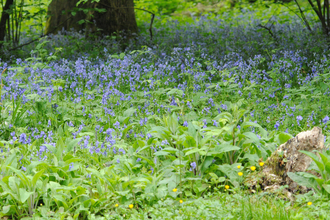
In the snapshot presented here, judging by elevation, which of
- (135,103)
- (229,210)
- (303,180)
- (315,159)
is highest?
(315,159)

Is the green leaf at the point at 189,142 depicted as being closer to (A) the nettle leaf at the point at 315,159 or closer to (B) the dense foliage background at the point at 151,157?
(B) the dense foliage background at the point at 151,157

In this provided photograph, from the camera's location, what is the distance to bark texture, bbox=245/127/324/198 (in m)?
2.67

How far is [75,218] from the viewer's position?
2445mm

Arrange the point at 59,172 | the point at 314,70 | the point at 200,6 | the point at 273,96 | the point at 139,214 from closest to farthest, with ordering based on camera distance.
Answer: the point at 139,214 → the point at 59,172 → the point at 273,96 → the point at 314,70 → the point at 200,6

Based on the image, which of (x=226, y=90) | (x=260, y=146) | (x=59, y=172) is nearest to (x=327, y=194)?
(x=260, y=146)

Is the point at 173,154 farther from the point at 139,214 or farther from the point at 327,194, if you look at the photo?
the point at 327,194

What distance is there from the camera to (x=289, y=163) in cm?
271

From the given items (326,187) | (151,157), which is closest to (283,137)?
(326,187)

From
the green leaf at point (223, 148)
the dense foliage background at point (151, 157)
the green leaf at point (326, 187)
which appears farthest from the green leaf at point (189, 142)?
the green leaf at point (326, 187)

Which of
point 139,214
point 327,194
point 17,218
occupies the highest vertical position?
point 327,194

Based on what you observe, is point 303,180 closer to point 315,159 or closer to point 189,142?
point 315,159

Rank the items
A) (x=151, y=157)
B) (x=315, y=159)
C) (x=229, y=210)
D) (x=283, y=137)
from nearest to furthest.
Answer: (x=229, y=210)
(x=315, y=159)
(x=283, y=137)
(x=151, y=157)

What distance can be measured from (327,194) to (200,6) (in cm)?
1456

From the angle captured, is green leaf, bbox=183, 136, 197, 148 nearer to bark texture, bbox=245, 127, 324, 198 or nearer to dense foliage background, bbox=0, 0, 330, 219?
dense foliage background, bbox=0, 0, 330, 219
